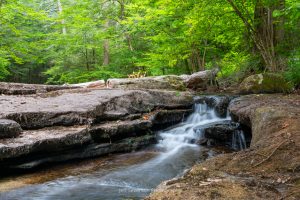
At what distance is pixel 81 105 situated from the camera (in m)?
7.46

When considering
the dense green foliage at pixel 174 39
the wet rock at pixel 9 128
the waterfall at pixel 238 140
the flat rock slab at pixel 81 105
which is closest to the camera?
the wet rock at pixel 9 128

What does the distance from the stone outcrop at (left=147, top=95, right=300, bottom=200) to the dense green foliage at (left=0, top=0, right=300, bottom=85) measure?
2.81m

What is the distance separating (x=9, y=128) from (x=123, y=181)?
245 cm

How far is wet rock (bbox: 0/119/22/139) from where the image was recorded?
18.7ft

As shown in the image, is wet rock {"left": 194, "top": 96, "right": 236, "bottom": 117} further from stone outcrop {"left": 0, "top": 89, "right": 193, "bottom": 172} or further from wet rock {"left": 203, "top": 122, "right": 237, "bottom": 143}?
wet rock {"left": 203, "top": 122, "right": 237, "bottom": 143}

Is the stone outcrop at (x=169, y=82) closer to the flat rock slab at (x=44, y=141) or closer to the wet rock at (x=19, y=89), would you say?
the wet rock at (x=19, y=89)

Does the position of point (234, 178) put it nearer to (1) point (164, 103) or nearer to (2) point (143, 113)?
(2) point (143, 113)

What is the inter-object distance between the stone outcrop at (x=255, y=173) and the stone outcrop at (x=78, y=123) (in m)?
3.30

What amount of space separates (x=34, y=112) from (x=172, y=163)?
3.16 metres

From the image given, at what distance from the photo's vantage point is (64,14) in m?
16.8

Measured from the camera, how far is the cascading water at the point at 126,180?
4.68m

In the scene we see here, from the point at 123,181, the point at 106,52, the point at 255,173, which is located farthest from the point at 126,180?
the point at 106,52

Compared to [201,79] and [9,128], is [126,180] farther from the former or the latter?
[201,79]

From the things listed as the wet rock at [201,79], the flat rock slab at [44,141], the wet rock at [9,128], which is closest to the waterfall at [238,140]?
the flat rock slab at [44,141]
